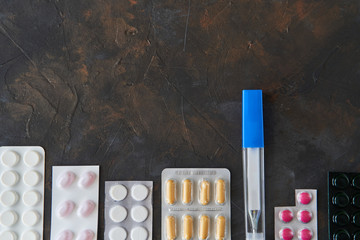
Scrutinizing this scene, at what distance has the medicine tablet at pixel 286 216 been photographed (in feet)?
2.31

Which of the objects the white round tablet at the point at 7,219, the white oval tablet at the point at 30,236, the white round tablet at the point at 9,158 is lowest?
the white oval tablet at the point at 30,236

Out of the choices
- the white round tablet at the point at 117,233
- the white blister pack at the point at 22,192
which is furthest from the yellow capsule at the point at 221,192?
the white blister pack at the point at 22,192

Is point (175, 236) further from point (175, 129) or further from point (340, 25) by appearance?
point (340, 25)

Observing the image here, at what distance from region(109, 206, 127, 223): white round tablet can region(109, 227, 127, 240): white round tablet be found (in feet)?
0.06

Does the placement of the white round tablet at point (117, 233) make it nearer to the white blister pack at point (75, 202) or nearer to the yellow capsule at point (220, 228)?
the white blister pack at point (75, 202)

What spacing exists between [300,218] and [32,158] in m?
0.61

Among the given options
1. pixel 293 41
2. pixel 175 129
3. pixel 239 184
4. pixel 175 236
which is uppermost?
pixel 293 41

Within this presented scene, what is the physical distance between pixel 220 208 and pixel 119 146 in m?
0.26

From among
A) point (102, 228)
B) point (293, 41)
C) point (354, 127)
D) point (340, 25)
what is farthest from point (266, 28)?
point (102, 228)

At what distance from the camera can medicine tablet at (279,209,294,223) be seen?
0.70 meters

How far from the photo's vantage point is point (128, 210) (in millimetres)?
708

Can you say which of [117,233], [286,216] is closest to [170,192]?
[117,233]

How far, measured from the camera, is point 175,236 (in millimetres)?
702

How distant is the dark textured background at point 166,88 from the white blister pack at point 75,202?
0.02 meters
